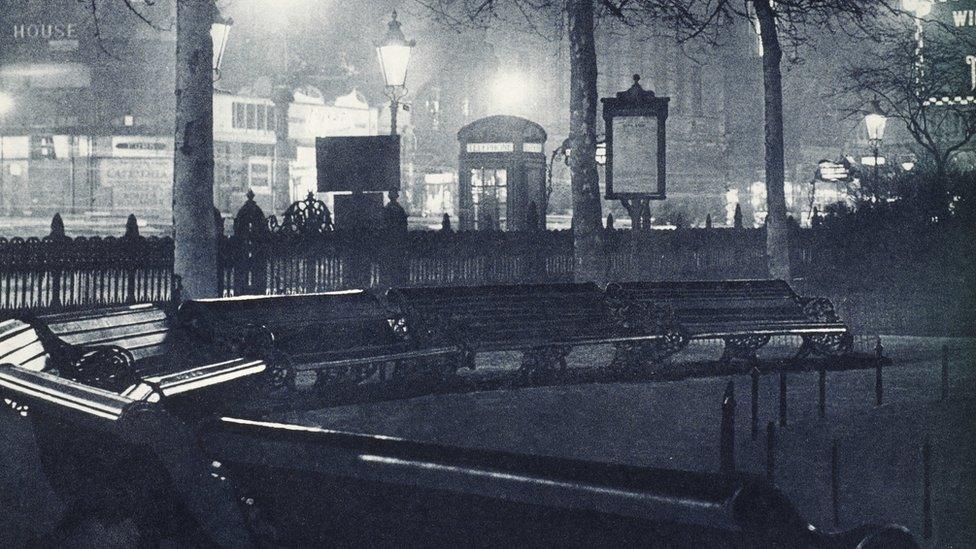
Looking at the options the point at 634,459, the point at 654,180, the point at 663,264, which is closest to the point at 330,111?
the point at 663,264

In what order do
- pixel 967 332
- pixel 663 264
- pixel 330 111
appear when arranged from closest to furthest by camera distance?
pixel 967 332, pixel 663 264, pixel 330 111

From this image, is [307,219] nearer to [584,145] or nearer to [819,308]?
[584,145]

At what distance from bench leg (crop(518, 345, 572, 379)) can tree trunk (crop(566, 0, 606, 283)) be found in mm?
6042

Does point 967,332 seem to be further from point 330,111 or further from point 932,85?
point 330,111

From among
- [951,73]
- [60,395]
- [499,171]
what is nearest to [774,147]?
[499,171]

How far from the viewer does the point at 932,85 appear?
32.6m

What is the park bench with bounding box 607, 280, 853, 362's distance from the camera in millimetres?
10648

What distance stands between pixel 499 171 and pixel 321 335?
69.3 feet

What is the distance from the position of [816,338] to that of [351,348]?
17.7 ft

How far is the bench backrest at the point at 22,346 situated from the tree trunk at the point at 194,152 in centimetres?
380

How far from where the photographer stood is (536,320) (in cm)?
997

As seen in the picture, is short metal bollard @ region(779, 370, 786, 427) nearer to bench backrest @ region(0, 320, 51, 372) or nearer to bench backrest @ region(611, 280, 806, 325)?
bench backrest @ region(611, 280, 806, 325)

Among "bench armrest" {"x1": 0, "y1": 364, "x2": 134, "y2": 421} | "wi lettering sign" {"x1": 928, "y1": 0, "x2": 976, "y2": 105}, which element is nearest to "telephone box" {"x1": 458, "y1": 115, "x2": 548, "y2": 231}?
"wi lettering sign" {"x1": 928, "y1": 0, "x2": 976, "y2": 105}

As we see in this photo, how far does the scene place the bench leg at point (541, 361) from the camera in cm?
995
